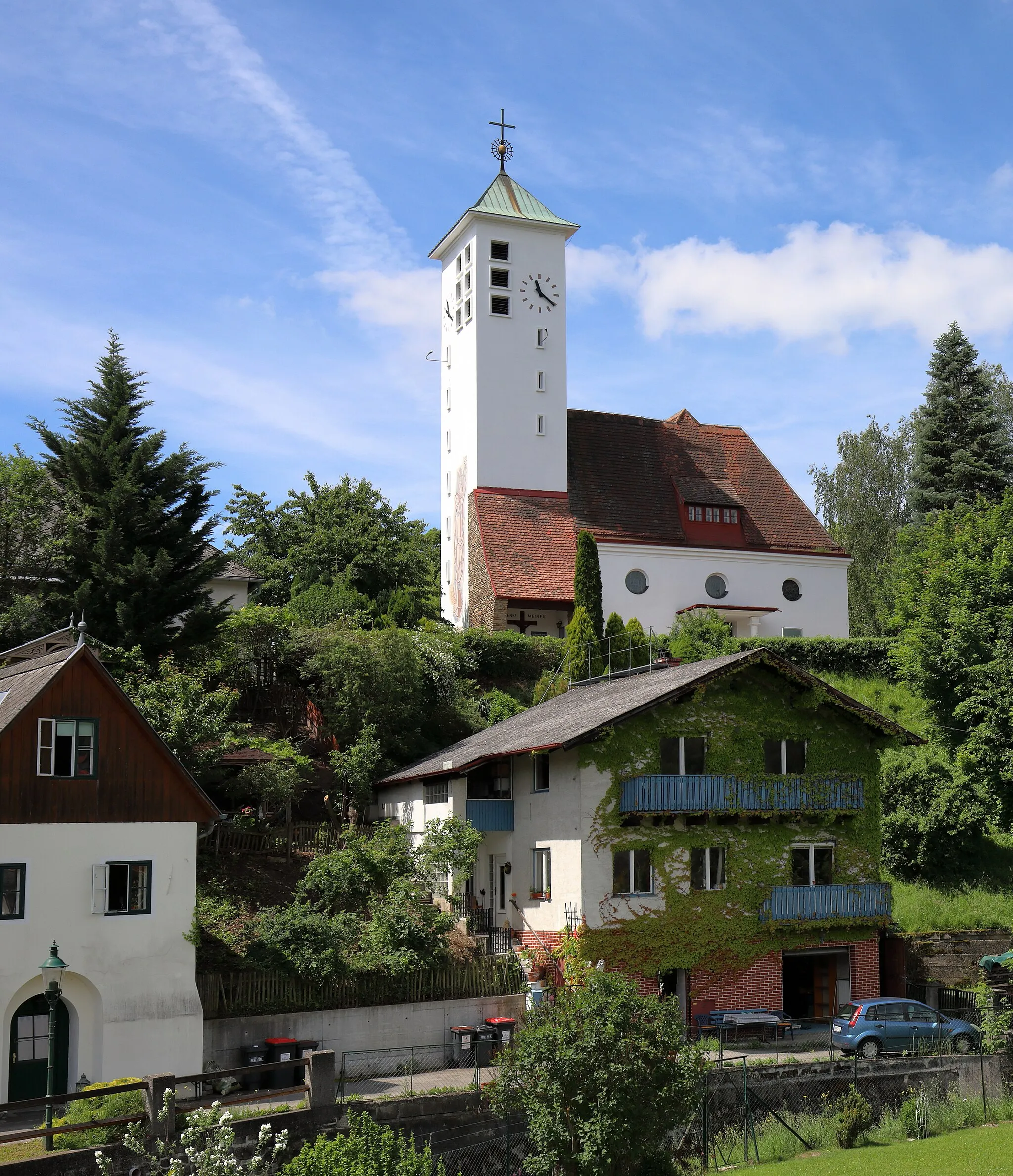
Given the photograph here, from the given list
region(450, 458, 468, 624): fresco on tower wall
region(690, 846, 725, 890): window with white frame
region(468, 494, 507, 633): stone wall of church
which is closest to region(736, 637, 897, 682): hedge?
region(468, 494, 507, 633): stone wall of church

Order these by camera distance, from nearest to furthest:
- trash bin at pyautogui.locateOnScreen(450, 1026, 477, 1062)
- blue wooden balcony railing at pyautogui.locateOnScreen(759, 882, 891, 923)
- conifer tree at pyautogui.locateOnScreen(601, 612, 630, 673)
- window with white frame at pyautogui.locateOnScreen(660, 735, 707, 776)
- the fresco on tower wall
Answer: trash bin at pyautogui.locateOnScreen(450, 1026, 477, 1062) < blue wooden balcony railing at pyautogui.locateOnScreen(759, 882, 891, 923) < window with white frame at pyautogui.locateOnScreen(660, 735, 707, 776) < conifer tree at pyautogui.locateOnScreen(601, 612, 630, 673) < the fresco on tower wall

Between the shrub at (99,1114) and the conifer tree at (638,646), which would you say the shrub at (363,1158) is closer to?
the shrub at (99,1114)

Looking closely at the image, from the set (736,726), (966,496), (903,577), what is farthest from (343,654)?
(966,496)

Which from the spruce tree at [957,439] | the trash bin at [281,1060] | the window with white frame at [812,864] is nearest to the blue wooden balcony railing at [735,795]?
the window with white frame at [812,864]

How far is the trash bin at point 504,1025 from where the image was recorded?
87.4 feet

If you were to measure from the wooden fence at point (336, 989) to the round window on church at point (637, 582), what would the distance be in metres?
28.4

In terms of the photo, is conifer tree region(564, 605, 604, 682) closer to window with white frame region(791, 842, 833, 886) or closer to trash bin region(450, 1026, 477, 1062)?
window with white frame region(791, 842, 833, 886)

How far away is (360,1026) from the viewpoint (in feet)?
85.5

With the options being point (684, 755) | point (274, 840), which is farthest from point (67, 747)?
point (684, 755)

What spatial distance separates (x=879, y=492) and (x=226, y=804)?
156 feet

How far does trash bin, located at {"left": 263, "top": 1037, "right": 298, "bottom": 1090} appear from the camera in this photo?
77.7 ft

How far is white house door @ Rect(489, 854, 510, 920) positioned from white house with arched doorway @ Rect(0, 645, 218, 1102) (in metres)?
10.2

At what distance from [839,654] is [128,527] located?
92.0 ft

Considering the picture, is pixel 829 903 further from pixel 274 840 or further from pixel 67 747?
pixel 67 747
